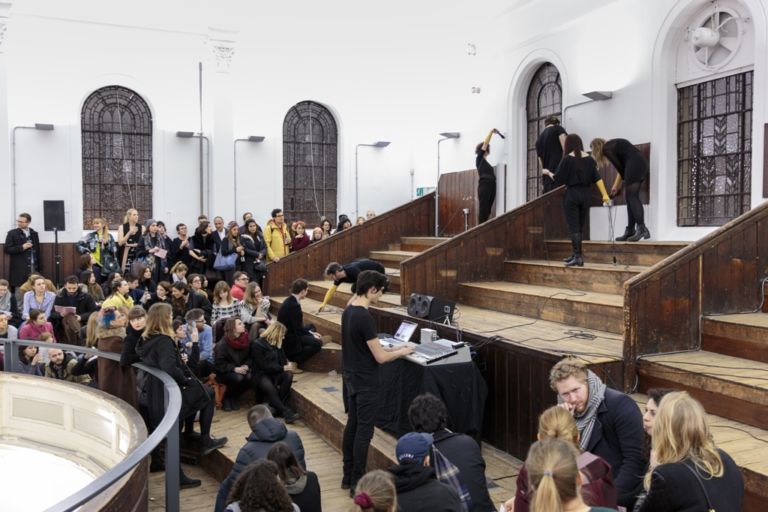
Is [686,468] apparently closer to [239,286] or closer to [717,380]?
[717,380]

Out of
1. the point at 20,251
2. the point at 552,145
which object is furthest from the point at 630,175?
the point at 20,251

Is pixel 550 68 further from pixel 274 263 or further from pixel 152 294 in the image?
pixel 152 294

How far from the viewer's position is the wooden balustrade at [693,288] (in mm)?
5340

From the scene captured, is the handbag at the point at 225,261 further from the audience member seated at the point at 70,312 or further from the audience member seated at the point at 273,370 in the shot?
the audience member seated at the point at 273,370

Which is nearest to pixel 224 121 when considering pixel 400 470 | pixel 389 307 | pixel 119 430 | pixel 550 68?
pixel 550 68

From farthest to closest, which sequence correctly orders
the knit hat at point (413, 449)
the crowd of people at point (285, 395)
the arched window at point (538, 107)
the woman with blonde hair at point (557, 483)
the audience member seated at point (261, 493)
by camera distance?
the arched window at point (538, 107)
the knit hat at point (413, 449)
the audience member seated at point (261, 493)
the crowd of people at point (285, 395)
the woman with blonde hair at point (557, 483)

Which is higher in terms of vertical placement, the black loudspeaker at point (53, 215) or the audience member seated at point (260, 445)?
the black loudspeaker at point (53, 215)

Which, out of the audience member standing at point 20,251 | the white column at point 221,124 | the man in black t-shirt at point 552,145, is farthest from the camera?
the white column at point 221,124

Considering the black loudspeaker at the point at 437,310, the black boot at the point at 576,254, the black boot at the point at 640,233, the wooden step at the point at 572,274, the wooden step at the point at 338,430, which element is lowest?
the wooden step at the point at 338,430

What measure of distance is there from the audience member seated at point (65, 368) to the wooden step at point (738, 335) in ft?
19.3

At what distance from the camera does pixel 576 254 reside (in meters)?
8.03


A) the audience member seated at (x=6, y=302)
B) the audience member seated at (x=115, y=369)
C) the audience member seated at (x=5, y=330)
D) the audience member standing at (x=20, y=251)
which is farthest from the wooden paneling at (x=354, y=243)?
the audience member seated at (x=115, y=369)

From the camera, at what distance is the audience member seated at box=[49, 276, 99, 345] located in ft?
29.4

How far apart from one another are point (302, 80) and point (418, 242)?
16.9 feet
